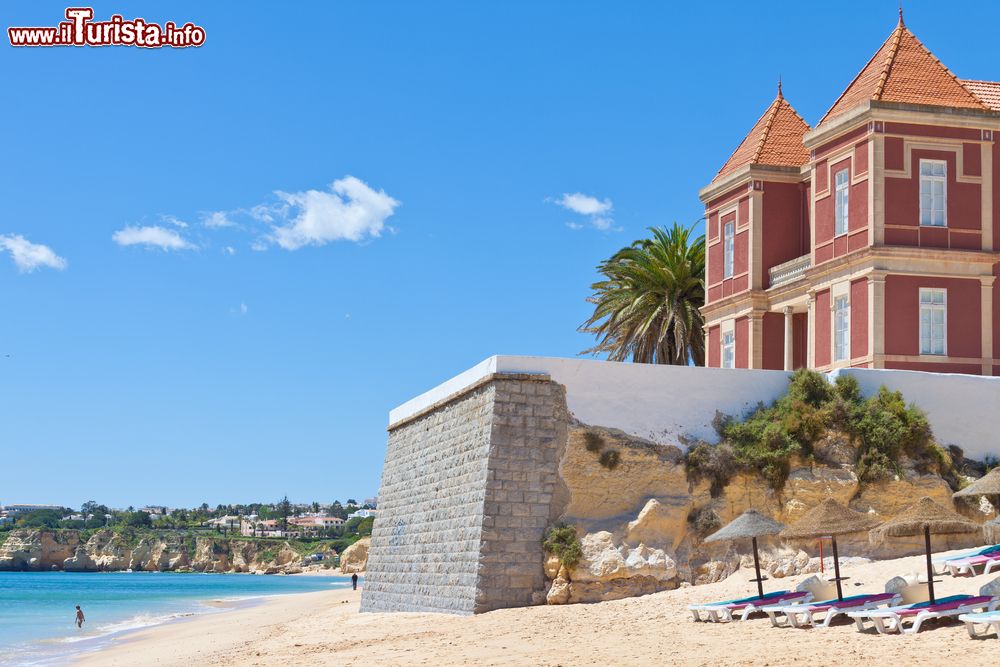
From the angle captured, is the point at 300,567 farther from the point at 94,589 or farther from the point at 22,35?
the point at 22,35

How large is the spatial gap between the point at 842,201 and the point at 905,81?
3235mm

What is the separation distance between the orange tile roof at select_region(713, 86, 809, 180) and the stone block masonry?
12.8m

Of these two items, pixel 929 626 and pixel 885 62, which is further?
pixel 885 62

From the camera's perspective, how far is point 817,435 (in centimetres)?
2619

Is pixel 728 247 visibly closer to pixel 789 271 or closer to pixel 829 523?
pixel 789 271

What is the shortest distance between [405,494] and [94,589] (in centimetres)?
8343

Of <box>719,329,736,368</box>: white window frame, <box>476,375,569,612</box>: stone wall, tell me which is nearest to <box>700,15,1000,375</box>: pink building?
<box>719,329,736,368</box>: white window frame

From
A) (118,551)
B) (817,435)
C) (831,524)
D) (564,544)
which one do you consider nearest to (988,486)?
(831,524)

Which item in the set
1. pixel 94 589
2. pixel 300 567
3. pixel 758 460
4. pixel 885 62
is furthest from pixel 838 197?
pixel 300 567

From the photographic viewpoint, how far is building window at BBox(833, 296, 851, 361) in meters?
30.6

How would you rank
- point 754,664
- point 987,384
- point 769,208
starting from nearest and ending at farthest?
1. point 754,664
2. point 987,384
3. point 769,208

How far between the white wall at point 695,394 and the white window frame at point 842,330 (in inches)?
137

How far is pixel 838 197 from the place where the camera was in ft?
104

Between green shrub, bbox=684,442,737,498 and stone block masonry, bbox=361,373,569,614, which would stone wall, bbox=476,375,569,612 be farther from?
green shrub, bbox=684,442,737,498
